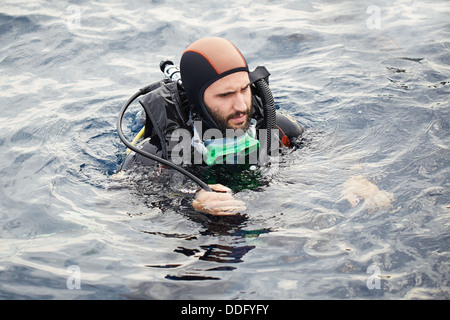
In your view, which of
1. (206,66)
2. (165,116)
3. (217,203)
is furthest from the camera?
(165,116)

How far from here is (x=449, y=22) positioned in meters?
7.67

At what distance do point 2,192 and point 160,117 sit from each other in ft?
5.58

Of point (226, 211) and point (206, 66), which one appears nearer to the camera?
point (226, 211)

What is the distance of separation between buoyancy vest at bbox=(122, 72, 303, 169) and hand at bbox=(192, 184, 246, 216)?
551mm

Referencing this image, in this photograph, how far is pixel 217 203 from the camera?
348 centimetres

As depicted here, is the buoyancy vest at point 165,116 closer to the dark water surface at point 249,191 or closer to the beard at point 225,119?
the beard at point 225,119

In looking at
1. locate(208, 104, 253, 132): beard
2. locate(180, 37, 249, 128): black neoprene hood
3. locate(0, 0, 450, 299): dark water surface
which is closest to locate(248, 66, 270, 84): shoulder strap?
locate(180, 37, 249, 128): black neoprene hood

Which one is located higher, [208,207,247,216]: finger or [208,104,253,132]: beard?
[208,104,253,132]: beard

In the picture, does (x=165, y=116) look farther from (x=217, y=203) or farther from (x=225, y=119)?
(x=217, y=203)

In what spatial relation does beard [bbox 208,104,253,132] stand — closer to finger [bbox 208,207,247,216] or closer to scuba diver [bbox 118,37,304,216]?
scuba diver [bbox 118,37,304,216]

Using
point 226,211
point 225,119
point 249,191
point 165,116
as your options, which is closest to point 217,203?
point 226,211

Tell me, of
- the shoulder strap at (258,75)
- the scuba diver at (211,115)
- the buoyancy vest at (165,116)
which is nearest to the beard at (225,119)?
the scuba diver at (211,115)

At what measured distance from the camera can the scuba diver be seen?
12.8 feet

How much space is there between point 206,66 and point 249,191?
43.3 inches
